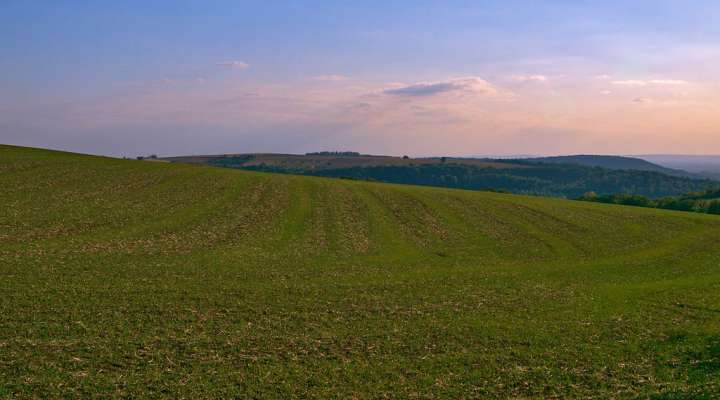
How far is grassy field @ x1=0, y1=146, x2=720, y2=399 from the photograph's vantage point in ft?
49.4

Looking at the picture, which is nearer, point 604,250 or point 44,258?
point 44,258

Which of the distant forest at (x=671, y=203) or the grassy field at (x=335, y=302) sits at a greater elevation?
the distant forest at (x=671, y=203)

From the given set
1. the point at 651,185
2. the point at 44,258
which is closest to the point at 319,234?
the point at 44,258

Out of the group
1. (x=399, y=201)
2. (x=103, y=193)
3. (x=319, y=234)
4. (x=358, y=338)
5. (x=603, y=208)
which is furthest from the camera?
(x=603, y=208)

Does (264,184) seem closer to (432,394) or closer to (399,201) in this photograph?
(399,201)

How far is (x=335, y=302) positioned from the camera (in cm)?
2334

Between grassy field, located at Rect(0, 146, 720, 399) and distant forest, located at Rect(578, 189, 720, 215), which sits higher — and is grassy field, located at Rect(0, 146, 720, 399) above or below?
below

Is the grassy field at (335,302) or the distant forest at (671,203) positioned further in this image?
the distant forest at (671,203)

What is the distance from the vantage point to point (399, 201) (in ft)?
195

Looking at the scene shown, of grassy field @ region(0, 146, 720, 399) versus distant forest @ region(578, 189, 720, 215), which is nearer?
grassy field @ region(0, 146, 720, 399)

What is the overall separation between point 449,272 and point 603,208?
43.4 meters

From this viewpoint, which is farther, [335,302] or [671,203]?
[671,203]

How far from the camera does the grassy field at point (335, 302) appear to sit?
1505cm

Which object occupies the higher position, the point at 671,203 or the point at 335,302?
the point at 671,203
